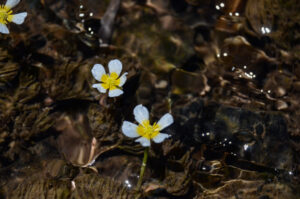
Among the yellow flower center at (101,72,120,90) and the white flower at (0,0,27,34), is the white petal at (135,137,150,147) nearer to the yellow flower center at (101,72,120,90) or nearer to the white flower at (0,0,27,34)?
the yellow flower center at (101,72,120,90)

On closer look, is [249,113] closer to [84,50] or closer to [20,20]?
[84,50]

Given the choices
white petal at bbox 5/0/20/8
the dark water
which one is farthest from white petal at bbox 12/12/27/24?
the dark water

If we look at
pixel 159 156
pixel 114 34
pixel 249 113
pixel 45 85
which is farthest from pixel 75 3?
pixel 249 113

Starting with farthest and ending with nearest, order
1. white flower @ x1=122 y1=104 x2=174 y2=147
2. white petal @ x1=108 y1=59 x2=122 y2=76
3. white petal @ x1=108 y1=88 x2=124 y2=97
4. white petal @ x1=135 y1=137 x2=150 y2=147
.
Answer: white petal @ x1=108 y1=59 x2=122 y2=76, white petal @ x1=108 y1=88 x2=124 y2=97, white flower @ x1=122 y1=104 x2=174 y2=147, white petal @ x1=135 y1=137 x2=150 y2=147

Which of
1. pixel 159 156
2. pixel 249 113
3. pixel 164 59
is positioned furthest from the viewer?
pixel 164 59

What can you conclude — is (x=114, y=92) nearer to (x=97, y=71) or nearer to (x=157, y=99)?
(x=97, y=71)

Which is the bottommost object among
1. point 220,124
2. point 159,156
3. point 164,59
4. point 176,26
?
point 159,156

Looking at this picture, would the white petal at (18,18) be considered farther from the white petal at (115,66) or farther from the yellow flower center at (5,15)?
the white petal at (115,66)

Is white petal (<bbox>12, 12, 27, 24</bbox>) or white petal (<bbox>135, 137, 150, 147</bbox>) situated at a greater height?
white petal (<bbox>12, 12, 27, 24</bbox>)

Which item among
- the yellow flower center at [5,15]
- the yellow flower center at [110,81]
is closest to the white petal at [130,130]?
the yellow flower center at [110,81]
